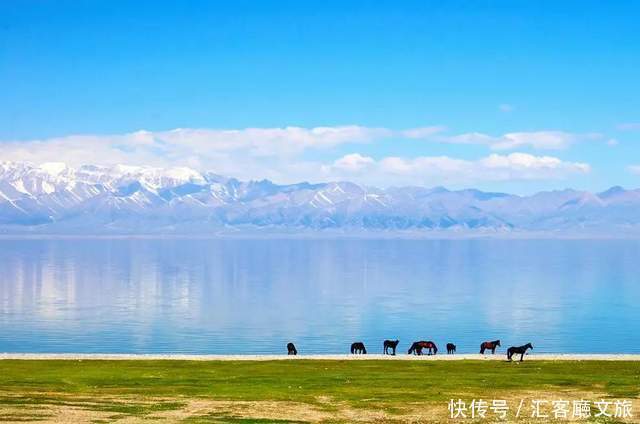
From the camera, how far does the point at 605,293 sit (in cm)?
16862

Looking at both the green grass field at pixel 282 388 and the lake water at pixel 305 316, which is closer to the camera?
the green grass field at pixel 282 388

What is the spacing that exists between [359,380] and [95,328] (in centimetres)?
7343

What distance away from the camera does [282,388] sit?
44.0 m

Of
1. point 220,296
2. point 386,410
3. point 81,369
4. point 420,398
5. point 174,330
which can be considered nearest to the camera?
point 386,410

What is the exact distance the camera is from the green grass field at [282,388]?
118ft

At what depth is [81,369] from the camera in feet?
173

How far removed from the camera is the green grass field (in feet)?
118

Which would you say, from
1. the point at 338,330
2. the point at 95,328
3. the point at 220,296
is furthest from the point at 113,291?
the point at 338,330

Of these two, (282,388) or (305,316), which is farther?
(305,316)

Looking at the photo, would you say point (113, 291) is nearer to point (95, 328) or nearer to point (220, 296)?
point (220, 296)

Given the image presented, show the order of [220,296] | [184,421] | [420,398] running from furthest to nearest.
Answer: [220,296]
[420,398]
[184,421]

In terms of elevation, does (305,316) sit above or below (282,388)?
below

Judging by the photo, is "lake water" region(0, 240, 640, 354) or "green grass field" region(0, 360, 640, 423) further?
"lake water" region(0, 240, 640, 354)

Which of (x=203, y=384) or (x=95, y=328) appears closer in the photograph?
(x=203, y=384)
